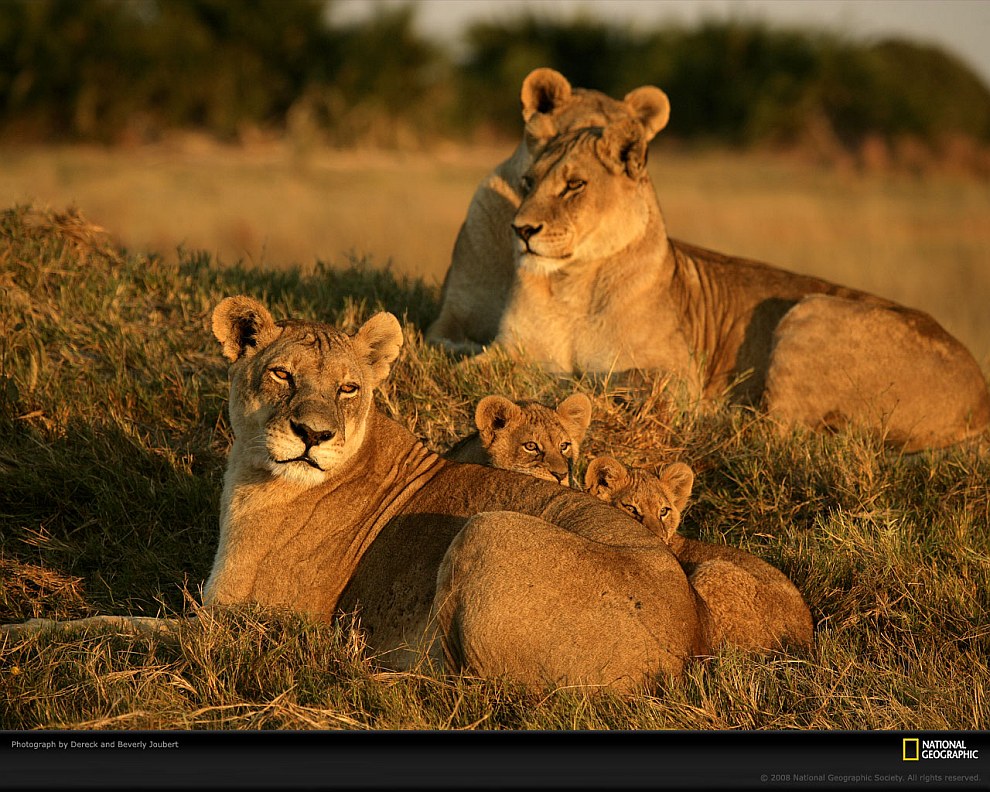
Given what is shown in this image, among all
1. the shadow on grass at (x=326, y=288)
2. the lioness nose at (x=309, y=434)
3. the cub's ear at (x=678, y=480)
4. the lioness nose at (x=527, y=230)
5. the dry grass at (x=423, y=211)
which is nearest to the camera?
the lioness nose at (x=309, y=434)

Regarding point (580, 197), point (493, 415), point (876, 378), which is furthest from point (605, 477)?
point (876, 378)

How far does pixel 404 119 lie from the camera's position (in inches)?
1040

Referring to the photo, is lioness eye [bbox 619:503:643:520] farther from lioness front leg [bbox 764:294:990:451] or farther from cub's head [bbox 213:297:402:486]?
lioness front leg [bbox 764:294:990:451]

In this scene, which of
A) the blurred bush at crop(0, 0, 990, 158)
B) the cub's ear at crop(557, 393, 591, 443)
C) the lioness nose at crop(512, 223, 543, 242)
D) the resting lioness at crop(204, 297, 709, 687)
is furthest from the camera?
the blurred bush at crop(0, 0, 990, 158)

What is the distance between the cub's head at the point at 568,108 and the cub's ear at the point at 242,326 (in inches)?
119

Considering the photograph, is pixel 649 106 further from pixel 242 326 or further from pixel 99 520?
pixel 99 520

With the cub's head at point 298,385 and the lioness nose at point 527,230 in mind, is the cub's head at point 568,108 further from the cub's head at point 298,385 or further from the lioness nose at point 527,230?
the cub's head at point 298,385

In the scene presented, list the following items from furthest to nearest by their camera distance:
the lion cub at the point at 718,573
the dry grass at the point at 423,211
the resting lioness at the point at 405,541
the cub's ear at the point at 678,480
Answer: the dry grass at the point at 423,211, the cub's ear at the point at 678,480, the lion cub at the point at 718,573, the resting lioness at the point at 405,541

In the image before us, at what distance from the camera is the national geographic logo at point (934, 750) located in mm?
2762

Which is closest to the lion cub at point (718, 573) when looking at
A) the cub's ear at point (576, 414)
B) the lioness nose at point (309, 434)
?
the cub's ear at point (576, 414)

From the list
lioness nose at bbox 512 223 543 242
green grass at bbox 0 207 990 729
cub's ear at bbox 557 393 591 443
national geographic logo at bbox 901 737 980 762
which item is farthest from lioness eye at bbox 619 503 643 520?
national geographic logo at bbox 901 737 980 762

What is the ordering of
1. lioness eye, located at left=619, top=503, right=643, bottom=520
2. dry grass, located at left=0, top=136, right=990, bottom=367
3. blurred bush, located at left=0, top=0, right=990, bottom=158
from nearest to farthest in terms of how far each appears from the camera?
lioness eye, located at left=619, top=503, right=643, bottom=520 → dry grass, located at left=0, top=136, right=990, bottom=367 → blurred bush, located at left=0, top=0, right=990, bottom=158

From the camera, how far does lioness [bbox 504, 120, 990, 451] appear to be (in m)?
7.13

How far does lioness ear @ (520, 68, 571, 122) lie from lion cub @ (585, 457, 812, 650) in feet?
9.32
